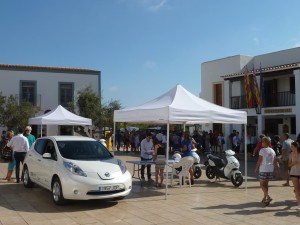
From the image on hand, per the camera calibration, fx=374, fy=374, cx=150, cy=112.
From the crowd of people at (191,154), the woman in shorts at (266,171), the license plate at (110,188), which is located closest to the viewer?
the license plate at (110,188)

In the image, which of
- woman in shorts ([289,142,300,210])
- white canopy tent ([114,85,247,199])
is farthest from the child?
woman in shorts ([289,142,300,210])

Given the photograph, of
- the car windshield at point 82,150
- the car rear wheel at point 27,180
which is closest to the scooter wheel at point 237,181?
the car windshield at point 82,150

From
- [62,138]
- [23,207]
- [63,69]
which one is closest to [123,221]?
[23,207]

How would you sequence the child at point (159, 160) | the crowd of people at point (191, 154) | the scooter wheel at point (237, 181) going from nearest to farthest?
the crowd of people at point (191, 154) → the child at point (159, 160) → the scooter wheel at point (237, 181)

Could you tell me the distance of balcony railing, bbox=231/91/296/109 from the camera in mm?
24381

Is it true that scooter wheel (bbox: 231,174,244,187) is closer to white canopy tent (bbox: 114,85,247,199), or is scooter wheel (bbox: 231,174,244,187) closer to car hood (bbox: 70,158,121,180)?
white canopy tent (bbox: 114,85,247,199)

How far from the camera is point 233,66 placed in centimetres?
2908

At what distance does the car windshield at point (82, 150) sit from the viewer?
8.77 m

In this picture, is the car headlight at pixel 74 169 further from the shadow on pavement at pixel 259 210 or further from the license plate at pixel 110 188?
the shadow on pavement at pixel 259 210

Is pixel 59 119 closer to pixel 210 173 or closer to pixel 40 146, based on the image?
pixel 40 146

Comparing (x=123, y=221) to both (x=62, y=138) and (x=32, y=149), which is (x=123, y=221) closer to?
(x=62, y=138)

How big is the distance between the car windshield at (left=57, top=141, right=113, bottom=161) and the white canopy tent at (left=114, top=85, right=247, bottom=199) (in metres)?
1.48

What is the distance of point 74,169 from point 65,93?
26.0 meters

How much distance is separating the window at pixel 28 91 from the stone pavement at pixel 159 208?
22.3 m
